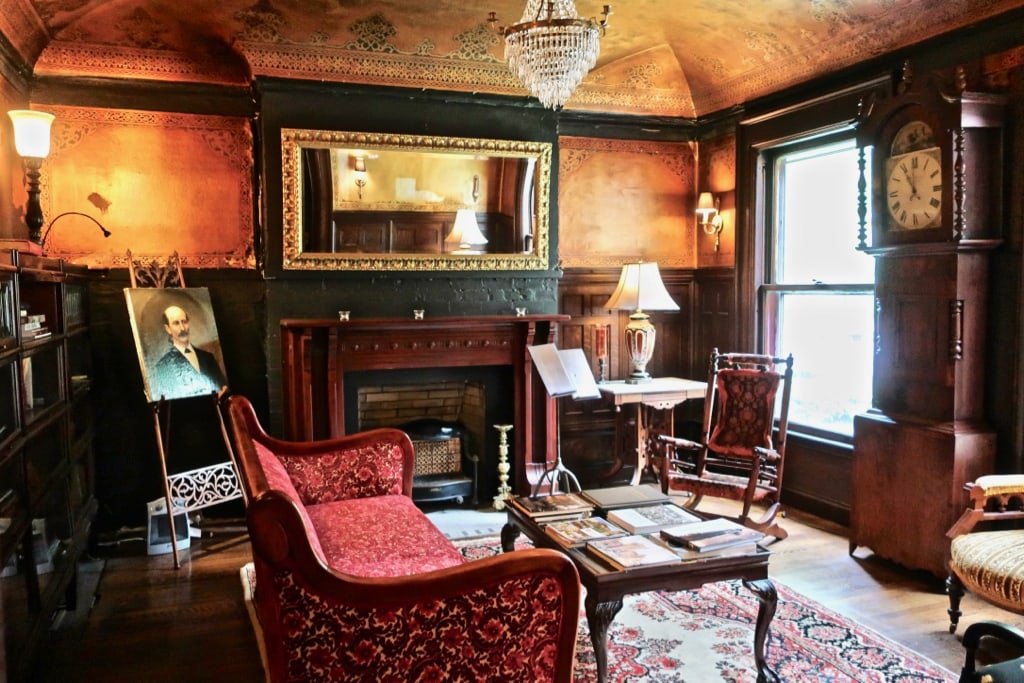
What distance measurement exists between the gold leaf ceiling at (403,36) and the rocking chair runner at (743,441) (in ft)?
6.30

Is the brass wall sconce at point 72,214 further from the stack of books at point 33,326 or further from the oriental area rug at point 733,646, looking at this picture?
the oriental area rug at point 733,646

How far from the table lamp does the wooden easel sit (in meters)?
2.73

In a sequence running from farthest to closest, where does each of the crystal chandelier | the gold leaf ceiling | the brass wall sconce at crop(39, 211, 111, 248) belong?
1. the brass wall sconce at crop(39, 211, 111, 248)
2. the gold leaf ceiling
3. the crystal chandelier

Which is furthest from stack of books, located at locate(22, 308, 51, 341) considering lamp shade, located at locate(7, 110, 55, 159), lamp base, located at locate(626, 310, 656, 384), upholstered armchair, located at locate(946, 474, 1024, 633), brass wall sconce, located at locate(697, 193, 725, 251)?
brass wall sconce, located at locate(697, 193, 725, 251)

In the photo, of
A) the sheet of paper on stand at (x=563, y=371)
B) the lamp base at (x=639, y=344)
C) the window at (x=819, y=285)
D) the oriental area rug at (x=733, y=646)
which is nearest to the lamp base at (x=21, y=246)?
the oriental area rug at (x=733, y=646)

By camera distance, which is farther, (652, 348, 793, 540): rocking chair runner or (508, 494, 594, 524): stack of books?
(652, 348, 793, 540): rocking chair runner

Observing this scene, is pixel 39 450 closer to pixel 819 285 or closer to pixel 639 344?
pixel 639 344

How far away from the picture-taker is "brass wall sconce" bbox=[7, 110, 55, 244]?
A: 3.87m

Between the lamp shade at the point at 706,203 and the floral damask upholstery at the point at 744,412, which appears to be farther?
the lamp shade at the point at 706,203

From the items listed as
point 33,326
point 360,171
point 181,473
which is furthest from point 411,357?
point 33,326

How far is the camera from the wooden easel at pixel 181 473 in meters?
4.42

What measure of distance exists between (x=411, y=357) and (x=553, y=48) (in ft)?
Result: 8.30

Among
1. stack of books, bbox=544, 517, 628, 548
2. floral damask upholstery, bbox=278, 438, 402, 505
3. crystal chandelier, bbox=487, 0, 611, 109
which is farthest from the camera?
floral damask upholstery, bbox=278, 438, 402, 505

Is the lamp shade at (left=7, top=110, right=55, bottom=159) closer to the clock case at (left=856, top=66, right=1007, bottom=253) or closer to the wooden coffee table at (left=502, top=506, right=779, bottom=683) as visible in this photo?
the wooden coffee table at (left=502, top=506, right=779, bottom=683)
